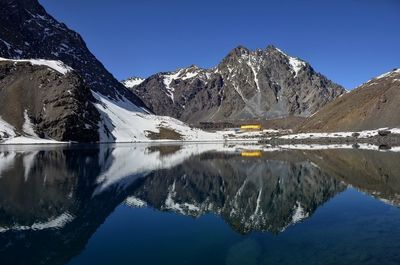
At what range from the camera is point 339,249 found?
976 inches

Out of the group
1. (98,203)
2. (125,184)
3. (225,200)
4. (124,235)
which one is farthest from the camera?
(125,184)

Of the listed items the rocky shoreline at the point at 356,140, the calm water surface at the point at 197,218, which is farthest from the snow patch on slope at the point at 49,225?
the rocky shoreline at the point at 356,140

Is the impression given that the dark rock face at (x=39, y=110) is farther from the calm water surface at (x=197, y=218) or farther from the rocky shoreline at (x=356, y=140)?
the calm water surface at (x=197, y=218)

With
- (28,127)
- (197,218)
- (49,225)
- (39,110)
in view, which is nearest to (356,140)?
(28,127)

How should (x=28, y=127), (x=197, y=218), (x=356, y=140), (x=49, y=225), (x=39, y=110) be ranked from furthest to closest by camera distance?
(x=39, y=110)
(x=28, y=127)
(x=356, y=140)
(x=197, y=218)
(x=49, y=225)

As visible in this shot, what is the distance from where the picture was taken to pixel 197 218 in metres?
35.4

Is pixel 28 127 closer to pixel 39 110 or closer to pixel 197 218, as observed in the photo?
pixel 39 110

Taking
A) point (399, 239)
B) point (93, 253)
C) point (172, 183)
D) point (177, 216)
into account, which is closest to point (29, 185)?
point (172, 183)

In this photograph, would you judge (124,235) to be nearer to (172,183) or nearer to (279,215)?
(279,215)

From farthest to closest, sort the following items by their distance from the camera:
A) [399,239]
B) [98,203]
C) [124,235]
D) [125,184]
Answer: [125,184]
[98,203]
[124,235]
[399,239]

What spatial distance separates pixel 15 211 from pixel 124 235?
468 inches

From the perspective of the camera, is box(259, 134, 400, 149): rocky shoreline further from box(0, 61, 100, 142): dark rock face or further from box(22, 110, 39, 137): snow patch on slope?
box(22, 110, 39, 137): snow patch on slope

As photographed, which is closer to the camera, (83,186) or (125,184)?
(83,186)

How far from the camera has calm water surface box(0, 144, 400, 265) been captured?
2384 centimetres
